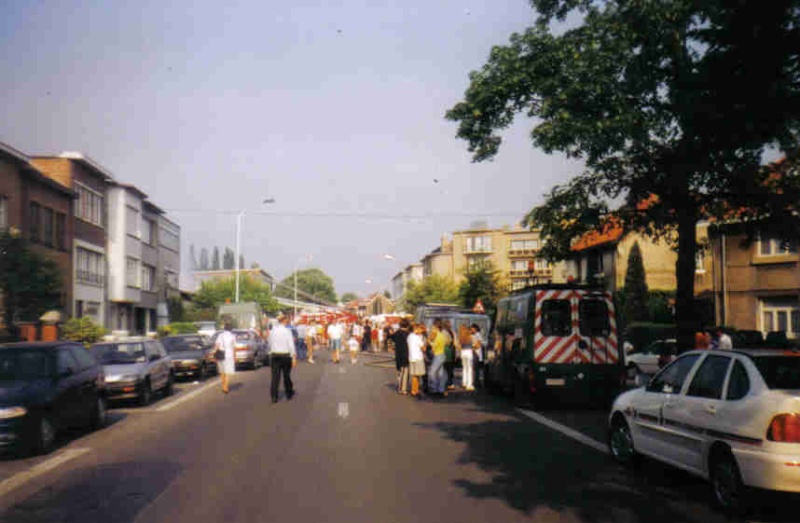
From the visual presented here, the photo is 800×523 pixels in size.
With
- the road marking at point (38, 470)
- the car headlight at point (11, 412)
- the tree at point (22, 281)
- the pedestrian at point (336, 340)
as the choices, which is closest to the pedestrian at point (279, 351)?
the road marking at point (38, 470)

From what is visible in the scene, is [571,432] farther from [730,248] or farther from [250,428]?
[730,248]

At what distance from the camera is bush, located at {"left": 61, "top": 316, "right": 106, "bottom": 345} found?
29.4 meters

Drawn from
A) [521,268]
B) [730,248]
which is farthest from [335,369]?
[521,268]

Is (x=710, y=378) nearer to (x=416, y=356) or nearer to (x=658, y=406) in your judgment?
(x=658, y=406)

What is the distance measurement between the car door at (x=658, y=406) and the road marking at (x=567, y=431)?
5.88ft

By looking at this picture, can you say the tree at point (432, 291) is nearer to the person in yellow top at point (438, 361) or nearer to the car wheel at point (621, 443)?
the person in yellow top at point (438, 361)

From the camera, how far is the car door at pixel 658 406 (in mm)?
8602

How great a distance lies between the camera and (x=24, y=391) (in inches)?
456

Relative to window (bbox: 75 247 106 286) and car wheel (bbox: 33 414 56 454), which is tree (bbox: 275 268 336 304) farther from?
car wheel (bbox: 33 414 56 454)

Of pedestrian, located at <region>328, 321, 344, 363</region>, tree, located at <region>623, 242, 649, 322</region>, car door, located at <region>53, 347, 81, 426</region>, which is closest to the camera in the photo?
car door, located at <region>53, 347, 81, 426</region>

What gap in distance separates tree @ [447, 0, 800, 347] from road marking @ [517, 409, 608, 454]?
11.2ft

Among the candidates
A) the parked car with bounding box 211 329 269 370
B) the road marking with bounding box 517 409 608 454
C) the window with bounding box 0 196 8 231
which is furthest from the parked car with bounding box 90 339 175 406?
the window with bounding box 0 196 8 231

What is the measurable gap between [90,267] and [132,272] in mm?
6634

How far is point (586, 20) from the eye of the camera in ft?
58.1
